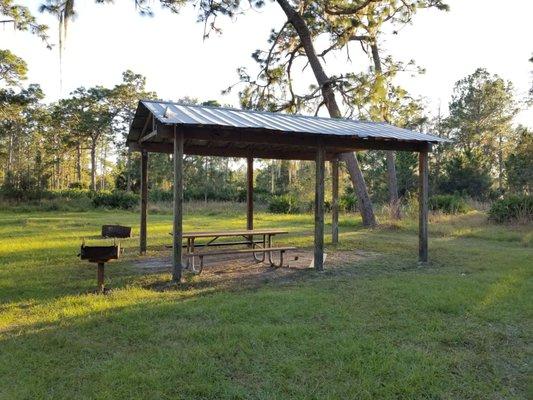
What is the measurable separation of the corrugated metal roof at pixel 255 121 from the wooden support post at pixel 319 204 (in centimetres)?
46

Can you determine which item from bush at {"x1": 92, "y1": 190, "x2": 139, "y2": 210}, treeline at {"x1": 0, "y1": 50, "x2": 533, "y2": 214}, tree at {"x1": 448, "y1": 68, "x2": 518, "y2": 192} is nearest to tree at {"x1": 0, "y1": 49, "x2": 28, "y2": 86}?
treeline at {"x1": 0, "y1": 50, "x2": 533, "y2": 214}

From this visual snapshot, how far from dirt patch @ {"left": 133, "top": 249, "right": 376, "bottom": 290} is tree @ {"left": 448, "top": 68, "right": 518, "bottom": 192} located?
35.2 metres

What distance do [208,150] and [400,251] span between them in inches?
194

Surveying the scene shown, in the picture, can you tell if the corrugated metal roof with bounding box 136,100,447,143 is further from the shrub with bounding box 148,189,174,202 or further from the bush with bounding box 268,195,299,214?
the shrub with bounding box 148,189,174,202

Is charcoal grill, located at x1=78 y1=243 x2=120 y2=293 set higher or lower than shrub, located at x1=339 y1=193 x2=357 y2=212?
lower

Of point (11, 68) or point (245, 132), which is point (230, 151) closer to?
point (245, 132)

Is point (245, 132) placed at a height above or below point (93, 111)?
below

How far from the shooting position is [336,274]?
7.85 metres

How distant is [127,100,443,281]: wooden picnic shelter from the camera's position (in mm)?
6836

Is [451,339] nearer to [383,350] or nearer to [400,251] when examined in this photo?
[383,350]

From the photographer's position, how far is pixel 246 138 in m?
7.30

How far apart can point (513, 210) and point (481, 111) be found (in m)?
28.5

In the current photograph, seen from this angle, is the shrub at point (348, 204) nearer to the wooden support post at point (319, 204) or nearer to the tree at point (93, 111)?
the wooden support post at point (319, 204)

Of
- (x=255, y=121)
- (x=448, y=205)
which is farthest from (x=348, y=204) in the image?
(x=255, y=121)
